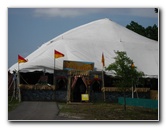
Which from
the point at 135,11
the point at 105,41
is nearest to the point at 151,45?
the point at 105,41

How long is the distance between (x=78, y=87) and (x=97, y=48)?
7.09 ft

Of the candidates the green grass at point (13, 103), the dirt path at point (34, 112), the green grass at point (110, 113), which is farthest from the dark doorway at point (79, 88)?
the green grass at point (13, 103)

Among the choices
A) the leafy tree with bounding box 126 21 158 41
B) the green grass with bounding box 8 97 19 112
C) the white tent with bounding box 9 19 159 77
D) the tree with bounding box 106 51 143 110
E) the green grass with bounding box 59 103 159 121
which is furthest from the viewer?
the white tent with bounding box 9 19 159 77

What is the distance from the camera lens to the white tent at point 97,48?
39.0 feet

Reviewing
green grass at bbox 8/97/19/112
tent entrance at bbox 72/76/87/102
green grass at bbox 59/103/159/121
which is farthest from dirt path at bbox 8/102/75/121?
tent entrance at bbox 72/76/87/102

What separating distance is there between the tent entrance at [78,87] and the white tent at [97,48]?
0.70 meters

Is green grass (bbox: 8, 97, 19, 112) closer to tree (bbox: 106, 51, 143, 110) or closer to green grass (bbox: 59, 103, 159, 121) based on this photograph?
green grass (bbox: 59, 103, 159, 121)

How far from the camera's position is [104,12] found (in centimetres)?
827

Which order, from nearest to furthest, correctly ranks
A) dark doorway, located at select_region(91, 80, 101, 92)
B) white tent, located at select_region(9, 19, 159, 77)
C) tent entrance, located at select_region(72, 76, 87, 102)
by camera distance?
tent entrance, located at select_region(72, 76, 87, 102) < dark doorway, located at select_region(91, 80, 101, 92) < white tent, located at select_region(9, 19, 159, 77)

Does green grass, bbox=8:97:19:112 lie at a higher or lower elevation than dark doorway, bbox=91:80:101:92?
lower

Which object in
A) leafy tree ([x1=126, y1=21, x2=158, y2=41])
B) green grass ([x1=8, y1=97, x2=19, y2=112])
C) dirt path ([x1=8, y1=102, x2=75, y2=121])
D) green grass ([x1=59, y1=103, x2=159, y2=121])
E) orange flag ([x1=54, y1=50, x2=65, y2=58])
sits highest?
leafy tree ([x1=126, y1=21, x2=158, y2=41])

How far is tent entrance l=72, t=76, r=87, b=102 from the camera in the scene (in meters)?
11.3

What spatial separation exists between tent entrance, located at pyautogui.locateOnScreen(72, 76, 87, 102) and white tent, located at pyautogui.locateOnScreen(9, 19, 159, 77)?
70cm

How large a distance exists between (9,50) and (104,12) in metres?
2.07
